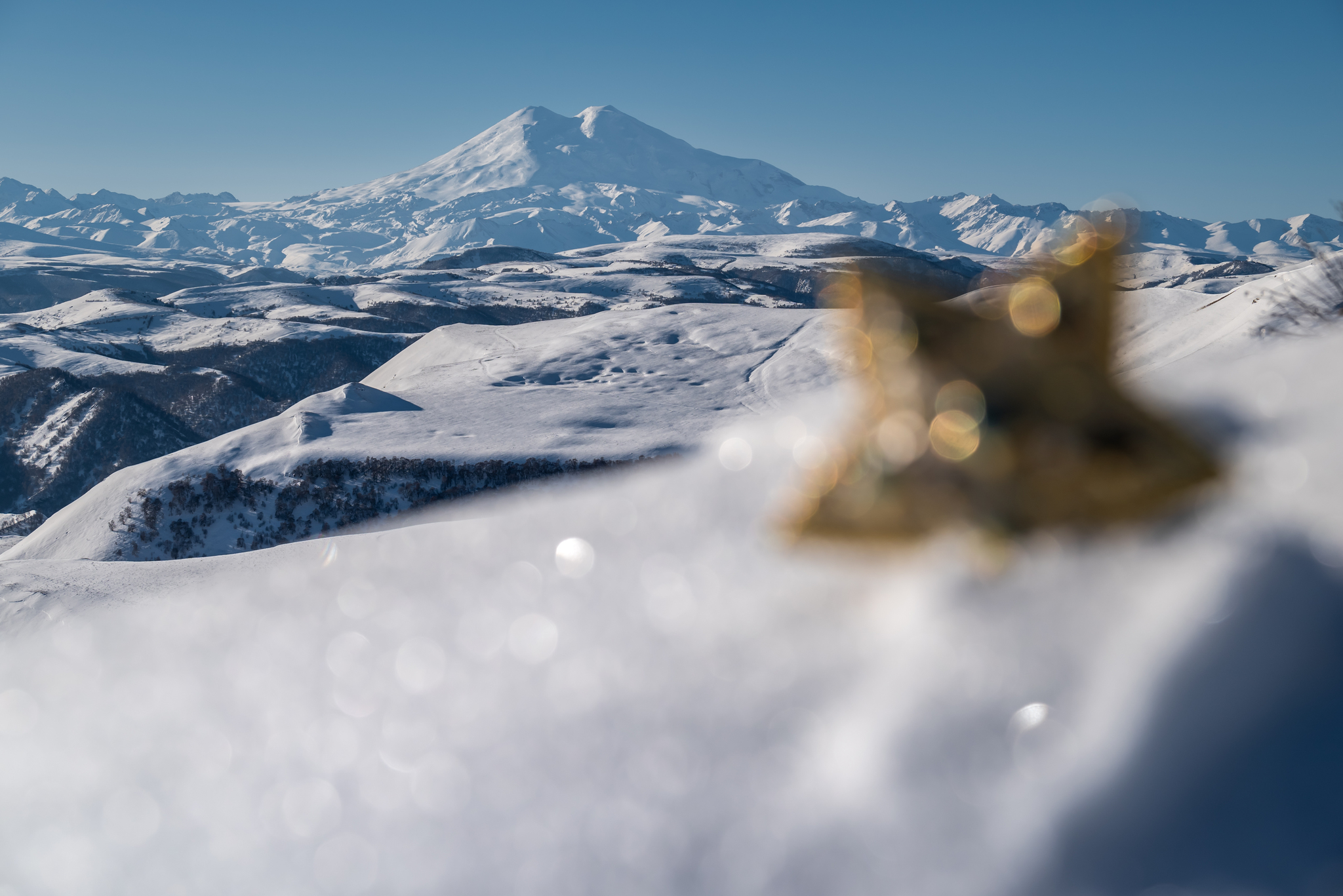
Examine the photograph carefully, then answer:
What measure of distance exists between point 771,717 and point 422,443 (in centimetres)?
1859

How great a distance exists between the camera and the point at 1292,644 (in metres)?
1.12

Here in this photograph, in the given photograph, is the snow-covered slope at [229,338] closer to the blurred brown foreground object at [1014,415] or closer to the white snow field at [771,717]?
the blurred brown foreground object at [1014,415]

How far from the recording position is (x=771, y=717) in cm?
151

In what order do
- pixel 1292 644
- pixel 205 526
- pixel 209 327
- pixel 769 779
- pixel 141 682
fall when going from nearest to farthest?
1. pixel 1292 644
2. pixel 769 779
3. pixel 141 682
4. pixel 205 526
5. pixel 209 327

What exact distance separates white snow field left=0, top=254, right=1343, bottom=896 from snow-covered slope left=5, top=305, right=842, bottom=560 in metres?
14.6

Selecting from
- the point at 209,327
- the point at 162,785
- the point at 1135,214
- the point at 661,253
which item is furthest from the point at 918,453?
the point at 661,253

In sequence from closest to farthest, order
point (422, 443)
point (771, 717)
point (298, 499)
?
point (771, 717) < point (298, 499) < point (422, 443)

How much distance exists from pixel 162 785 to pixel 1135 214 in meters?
2.87

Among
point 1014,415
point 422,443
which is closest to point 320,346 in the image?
point 422,443

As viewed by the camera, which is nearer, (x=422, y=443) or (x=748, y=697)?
(x=748, y=697)

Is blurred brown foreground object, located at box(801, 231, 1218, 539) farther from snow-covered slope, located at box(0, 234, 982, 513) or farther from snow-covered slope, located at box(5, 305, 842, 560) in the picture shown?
snow-covered slope, located at box(5, 305, 842, 560)

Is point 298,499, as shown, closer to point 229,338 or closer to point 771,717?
point 771,717

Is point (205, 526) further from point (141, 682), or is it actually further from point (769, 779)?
point (769, 779)

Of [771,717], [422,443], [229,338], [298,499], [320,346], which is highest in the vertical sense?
[771,717]
